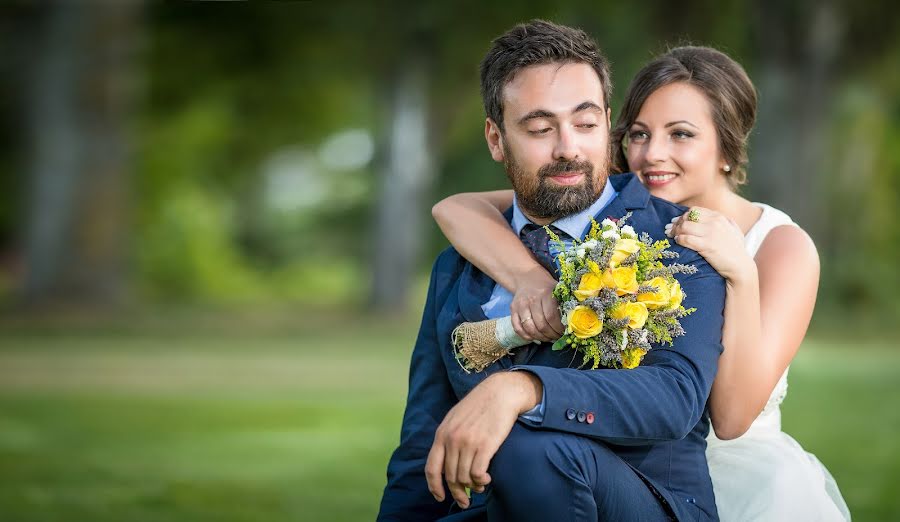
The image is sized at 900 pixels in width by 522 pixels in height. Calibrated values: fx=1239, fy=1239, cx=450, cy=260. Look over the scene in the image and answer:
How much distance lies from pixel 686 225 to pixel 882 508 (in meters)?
4.41

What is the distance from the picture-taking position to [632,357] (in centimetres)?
321

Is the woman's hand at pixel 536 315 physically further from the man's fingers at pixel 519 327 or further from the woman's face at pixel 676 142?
the woman's face at pixel 676 142

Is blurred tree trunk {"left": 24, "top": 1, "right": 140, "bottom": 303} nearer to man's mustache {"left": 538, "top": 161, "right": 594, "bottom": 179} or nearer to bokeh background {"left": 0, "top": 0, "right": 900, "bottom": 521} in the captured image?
bokeh background {"left": 0, "top": 0, "right": 900, "bottom": 521}

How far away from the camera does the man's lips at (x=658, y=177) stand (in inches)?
170

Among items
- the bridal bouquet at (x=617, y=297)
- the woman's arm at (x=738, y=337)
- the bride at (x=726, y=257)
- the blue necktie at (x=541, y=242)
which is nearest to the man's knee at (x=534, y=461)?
the bridal bouquet at (x=617, y=297)

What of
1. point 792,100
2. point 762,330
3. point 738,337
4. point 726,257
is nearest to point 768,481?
point 762,330

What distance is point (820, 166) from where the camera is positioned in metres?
20.0

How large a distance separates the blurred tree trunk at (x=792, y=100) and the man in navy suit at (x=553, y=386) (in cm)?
1520

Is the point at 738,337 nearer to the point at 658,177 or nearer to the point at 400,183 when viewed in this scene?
the point at 658,177

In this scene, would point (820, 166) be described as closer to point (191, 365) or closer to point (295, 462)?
point (191, 365)

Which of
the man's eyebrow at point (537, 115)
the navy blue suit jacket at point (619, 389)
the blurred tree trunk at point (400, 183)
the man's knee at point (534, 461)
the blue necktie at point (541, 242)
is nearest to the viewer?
the man's knee at point (534, 461)

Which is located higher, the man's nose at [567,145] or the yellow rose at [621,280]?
the man's nose at [567,145]

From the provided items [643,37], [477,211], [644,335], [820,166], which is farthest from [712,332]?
[643,37]

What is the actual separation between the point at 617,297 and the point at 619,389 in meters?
0.23
